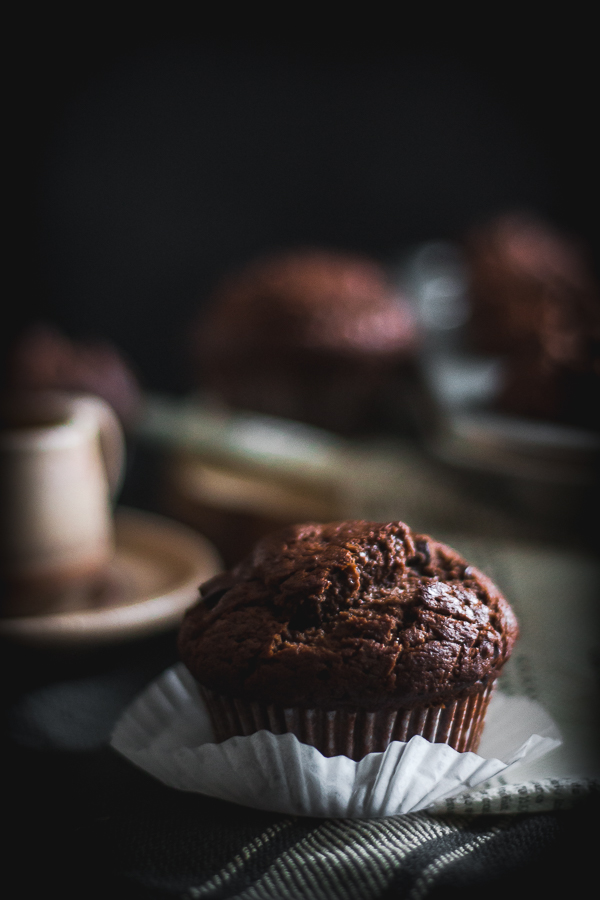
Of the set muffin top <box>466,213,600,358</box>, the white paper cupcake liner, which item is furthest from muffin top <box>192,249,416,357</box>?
the white paper cupcake liner

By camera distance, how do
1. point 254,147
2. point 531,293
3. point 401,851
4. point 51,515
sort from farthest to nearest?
point 254,147 < point 531,293 < point 51,515 < point 401,851

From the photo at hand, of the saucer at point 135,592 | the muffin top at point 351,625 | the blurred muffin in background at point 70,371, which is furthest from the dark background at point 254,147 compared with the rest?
the muffin top at point 351,625

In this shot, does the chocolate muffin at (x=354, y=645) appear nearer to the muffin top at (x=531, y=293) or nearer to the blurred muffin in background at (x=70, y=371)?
the muffin top at (x=531, y=293)

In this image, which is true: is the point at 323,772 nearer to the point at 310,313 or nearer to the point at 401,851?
the point at 401,851

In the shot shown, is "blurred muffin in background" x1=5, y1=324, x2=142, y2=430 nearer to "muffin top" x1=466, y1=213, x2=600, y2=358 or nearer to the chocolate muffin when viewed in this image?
"muffin top" x1=466, y1=213, x2=600, y2=358

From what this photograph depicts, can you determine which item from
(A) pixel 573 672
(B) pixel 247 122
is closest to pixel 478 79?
(B) pixel 247 122

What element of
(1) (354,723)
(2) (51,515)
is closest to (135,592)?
(2) (51,515)
